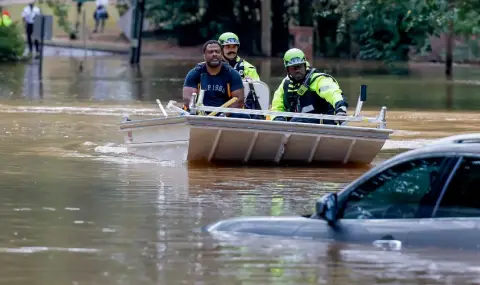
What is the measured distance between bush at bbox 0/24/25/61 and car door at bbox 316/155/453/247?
34945 mm

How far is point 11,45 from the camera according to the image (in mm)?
43562

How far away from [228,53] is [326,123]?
224 centimetres

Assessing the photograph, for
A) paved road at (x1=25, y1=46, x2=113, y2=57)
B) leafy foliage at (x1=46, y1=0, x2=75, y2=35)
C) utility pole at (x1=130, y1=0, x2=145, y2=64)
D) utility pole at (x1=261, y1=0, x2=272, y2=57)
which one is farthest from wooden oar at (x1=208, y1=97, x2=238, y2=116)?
leafy foliage at (x1=46, y1=0, x2=75, y2=35)

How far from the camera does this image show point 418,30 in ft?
141

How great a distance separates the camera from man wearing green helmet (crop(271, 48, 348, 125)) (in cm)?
1548

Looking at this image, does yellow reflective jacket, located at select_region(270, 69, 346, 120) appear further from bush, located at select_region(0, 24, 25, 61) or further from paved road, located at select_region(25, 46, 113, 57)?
paved road, located at select_region(25, 46, 113, 57)

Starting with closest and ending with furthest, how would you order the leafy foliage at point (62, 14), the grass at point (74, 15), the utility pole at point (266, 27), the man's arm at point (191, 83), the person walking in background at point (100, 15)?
the man's arm at point (191, 83), the utility pole at point (266, 27), the leafy foliage at point (62, 14), the person walking in background at point (100, 15), the grass at point (74, 15)

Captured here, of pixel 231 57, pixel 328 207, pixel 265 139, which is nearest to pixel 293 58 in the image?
pixel 265 139

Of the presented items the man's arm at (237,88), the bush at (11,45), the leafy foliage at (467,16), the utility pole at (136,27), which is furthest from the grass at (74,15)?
the man's arm at (237,88)

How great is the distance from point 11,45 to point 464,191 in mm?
36638

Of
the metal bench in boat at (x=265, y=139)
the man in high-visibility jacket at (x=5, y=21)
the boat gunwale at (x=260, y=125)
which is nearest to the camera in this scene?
the boat gunwale at (x=260, y=125)

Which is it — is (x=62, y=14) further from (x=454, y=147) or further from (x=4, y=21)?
(x=454, y=147)

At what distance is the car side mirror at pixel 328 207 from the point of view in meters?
8.43

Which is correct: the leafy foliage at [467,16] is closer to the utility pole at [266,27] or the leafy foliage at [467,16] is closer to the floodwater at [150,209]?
the floodwater at [150,209]
